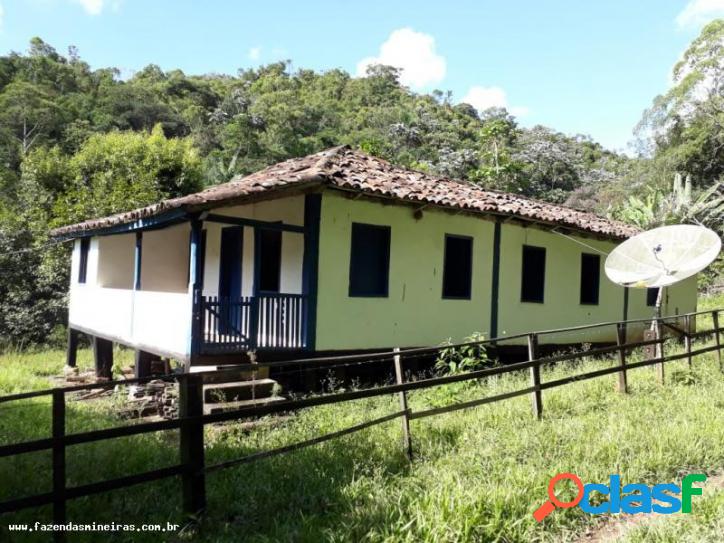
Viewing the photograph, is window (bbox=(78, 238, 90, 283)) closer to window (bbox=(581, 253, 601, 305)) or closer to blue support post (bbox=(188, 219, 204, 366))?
blue support post (bbox=(188, 219, 204, 366))

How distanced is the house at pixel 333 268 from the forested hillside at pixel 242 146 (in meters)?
6.45

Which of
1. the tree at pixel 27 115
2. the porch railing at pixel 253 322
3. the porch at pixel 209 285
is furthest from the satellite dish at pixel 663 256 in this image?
the tree at pixel 27 115

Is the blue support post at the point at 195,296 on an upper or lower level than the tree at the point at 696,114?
lower

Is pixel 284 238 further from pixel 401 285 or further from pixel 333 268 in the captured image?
pixel 401 285

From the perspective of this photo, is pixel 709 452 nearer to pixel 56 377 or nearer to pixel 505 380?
pixel 505 380

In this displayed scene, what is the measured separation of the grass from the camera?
3.44 m

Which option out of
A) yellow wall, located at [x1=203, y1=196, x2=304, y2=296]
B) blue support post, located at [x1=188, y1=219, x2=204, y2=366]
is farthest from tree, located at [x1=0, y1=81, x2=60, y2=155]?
blue support post, located at [x1=188, y1=219, x2=204, y2=366]

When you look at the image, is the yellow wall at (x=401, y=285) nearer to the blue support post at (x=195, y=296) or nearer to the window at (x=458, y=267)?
the window at (x=458, y=267)

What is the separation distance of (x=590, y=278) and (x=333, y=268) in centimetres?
720

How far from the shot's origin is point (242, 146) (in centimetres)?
4166

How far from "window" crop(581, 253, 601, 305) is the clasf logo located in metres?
9.07

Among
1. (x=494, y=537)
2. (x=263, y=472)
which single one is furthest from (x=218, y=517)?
(x=494, y=537)

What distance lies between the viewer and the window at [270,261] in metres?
9.62

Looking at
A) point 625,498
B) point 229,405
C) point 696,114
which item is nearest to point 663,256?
point 625,498
